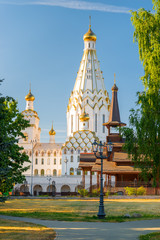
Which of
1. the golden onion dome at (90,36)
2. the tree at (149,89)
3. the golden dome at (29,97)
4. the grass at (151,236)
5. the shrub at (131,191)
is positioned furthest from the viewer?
the golden onion dome at (90,36)

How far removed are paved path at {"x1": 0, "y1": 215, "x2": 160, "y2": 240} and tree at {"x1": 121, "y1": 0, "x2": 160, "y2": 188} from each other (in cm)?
288

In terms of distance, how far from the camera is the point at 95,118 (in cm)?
9762

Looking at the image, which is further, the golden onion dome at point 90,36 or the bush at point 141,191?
the golden onion dome at point 90,36

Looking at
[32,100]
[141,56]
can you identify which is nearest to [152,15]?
[141,56]

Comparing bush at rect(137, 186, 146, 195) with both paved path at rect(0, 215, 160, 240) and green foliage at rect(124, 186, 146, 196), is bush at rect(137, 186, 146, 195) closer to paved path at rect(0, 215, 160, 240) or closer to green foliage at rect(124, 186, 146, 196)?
green foliage at rect(124, 186, 146, 196)

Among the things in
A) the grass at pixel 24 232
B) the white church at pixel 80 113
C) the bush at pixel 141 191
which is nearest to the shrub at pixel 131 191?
the bush at pixel 141 191

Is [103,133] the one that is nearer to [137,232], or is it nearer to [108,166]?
[108,166]

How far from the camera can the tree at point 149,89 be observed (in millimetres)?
14805

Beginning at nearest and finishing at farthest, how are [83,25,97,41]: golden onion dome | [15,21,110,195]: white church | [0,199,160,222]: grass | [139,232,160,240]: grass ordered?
[139,232,160,240]: grass
[0,199,160,222]: grass
[15,21,110,195]: white church
[83,25,97,41]: golden onion dome

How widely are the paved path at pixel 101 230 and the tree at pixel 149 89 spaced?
2.88 metres

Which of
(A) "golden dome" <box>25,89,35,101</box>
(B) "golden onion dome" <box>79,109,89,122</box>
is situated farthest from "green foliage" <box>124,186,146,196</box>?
(A) "golden dome" <box>25,89,35,101</box>

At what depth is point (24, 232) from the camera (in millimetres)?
12062

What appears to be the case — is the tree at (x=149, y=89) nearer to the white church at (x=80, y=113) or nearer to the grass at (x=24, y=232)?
the grass at (x=24, y=232)

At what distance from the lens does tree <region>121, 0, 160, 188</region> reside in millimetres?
14805
